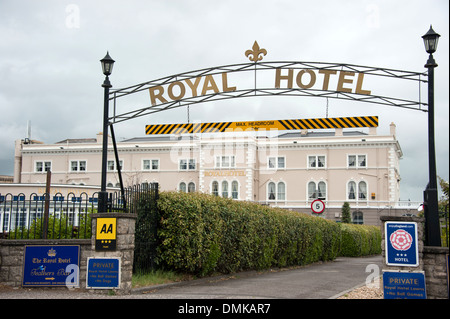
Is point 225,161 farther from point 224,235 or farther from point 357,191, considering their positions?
point 224,235

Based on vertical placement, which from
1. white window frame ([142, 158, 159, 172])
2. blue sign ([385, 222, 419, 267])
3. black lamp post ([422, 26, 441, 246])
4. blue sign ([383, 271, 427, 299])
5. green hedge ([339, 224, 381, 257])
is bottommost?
green hedge ([339, 224, 381, 257])

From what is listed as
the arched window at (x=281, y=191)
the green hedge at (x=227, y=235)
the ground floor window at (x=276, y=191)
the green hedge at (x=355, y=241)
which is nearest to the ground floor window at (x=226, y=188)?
the ground floor window at (x=276, y=191)

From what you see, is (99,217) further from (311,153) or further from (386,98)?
(311,153)

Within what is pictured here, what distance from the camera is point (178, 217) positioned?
1328 centimetres

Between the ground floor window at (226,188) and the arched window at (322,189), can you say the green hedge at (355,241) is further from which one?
the ground floor window at (226,188)

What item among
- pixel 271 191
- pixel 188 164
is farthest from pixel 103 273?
pixel 188 164

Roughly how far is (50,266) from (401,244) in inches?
296

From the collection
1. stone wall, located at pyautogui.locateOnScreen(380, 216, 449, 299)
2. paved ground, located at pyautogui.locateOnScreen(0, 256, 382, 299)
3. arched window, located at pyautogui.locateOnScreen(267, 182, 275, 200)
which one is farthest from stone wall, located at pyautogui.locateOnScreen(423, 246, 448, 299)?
arched window, located at pyautogui.locateOnScreen(267, 182, 275, 200)

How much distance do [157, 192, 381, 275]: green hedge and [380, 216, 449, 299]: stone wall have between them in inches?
202

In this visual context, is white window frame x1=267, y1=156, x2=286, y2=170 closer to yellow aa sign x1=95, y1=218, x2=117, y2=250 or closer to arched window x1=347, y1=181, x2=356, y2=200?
arched window x1=347, y1=181, x2=356, y2=200

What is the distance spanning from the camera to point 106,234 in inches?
432

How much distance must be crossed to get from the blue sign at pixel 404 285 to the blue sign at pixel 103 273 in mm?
5524

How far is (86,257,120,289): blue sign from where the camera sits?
1071cm

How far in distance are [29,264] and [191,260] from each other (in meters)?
4.07
